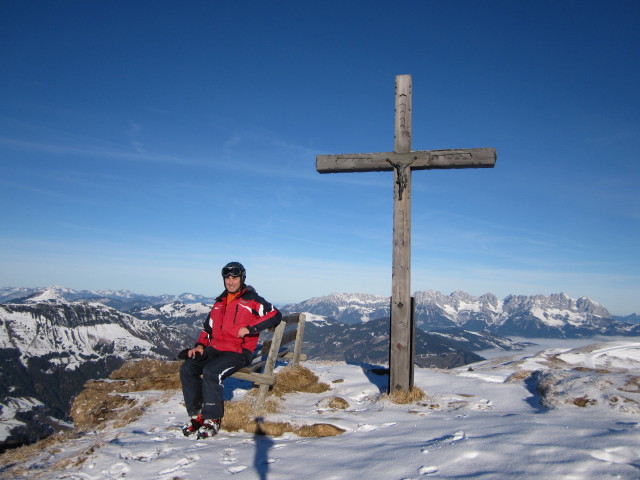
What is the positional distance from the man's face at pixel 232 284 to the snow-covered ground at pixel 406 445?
2904mm

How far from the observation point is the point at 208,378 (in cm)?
798

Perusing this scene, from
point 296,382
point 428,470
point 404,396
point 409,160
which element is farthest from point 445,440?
point 409,160

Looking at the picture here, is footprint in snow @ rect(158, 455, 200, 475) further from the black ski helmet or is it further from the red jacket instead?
the black ski helmet

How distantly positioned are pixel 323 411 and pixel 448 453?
423 centimetres

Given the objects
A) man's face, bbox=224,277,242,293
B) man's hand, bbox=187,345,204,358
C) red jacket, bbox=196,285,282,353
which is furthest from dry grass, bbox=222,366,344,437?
man's face, bbox=224,277,242,293

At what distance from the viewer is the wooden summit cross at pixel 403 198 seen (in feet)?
32.7

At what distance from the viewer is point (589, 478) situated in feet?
14.6

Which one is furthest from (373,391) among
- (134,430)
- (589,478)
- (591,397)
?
(589,478)

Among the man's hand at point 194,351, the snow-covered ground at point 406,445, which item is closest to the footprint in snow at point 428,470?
the snow-covered ground at point 406,445

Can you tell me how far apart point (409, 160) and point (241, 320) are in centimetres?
573

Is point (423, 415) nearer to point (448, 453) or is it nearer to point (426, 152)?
point (448, 453)

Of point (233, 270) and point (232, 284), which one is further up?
point (233, 270)

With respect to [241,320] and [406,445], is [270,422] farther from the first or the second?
[406,445]

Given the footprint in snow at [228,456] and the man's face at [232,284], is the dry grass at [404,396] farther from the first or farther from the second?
the man's face at [232,284]
